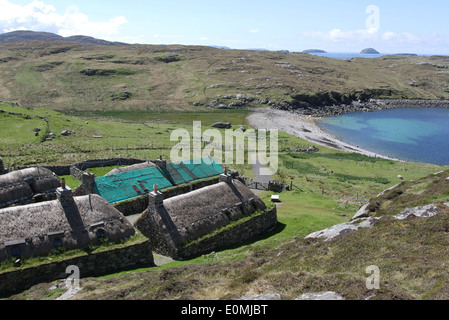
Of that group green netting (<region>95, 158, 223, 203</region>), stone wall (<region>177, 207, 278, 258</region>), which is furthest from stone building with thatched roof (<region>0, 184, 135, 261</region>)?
green netting (<region>95, 158, 223, 203</region>)

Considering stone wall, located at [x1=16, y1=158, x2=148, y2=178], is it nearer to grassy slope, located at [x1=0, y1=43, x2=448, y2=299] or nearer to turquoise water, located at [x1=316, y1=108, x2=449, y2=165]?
grassy slope, located at [x1=0, y1=43, x2=448, y2=299]

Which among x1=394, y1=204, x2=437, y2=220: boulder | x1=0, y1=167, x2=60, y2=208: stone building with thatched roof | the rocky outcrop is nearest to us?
x1=394, y1=204, x2=437, y2=220: boulder

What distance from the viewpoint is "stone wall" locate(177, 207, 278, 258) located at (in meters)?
28.1

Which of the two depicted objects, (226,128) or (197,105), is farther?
(197,105)

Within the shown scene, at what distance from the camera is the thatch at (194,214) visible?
28031 mm

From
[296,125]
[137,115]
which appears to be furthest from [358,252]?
[137,115]

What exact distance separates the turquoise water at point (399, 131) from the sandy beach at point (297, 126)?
544 cm

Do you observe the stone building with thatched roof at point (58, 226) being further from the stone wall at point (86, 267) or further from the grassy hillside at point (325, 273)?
the grassy hillside at point (325, 273)

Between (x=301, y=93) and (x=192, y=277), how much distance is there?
166782 mm

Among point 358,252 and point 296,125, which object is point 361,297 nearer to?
point 358,252

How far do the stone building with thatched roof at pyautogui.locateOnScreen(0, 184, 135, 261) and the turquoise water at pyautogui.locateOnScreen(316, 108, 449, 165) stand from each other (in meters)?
91.7

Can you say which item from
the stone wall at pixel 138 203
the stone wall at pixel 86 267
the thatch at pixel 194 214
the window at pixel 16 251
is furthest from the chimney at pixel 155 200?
the window at pixel 16 251

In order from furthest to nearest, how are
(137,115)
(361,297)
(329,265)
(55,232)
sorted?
(137,115)
(55,232)
(329,265)
(361,297)

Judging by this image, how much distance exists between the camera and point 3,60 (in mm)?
199750
